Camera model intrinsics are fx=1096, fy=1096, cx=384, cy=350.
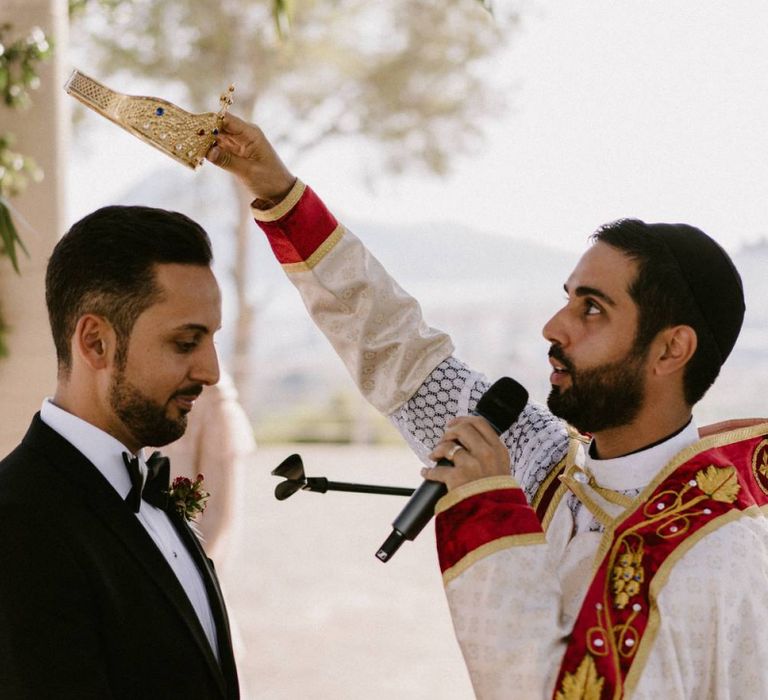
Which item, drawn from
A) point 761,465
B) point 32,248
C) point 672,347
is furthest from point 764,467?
point 32,248

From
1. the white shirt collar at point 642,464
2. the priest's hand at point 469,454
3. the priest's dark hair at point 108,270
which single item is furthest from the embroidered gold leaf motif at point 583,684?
the priest's dark hair at point 108,270

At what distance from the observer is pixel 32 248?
4.17m

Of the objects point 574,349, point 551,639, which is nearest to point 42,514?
point 551,639

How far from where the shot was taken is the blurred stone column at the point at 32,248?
4.19 meters

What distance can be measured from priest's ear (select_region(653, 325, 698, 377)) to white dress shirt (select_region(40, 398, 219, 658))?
1.12 meters

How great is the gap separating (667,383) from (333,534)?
30.9 ft

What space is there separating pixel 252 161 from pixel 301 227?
229mm

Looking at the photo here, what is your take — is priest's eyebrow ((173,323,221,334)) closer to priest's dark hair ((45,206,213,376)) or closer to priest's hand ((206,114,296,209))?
priest's dark hair ((45,206,213,376))

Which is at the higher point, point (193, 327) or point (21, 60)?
point (21, 60)

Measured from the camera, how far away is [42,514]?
2.01 metres

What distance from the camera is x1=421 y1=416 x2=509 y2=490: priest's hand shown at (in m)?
2.21

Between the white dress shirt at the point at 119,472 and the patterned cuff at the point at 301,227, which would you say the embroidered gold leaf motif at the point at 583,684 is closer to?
the white dress shirt at the point at 119,472

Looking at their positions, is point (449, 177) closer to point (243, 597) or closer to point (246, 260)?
point (246, 260)

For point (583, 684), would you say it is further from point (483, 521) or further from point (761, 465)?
point (761, 465)
